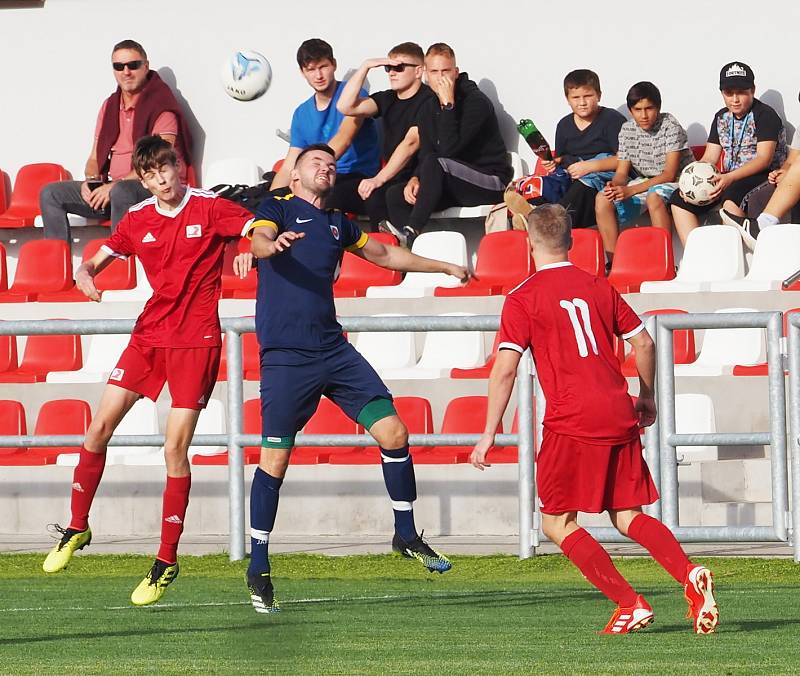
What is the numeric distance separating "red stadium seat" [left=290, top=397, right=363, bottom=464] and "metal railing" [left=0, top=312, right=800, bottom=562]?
120 centimetres

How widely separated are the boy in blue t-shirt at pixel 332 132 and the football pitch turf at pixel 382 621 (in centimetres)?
426

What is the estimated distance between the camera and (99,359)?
12.6 meters

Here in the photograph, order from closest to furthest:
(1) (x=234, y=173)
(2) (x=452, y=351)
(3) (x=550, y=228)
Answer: (3) (x=550, y=228) < (2) (x=452, y=351) < (1) (x=234, y=173)

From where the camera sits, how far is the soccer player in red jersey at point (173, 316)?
7980 mm

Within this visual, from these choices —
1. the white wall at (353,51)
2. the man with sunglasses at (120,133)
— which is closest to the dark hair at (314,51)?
the man with sunglasses at (120,133)

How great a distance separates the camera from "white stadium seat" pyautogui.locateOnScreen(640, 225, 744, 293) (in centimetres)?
1180

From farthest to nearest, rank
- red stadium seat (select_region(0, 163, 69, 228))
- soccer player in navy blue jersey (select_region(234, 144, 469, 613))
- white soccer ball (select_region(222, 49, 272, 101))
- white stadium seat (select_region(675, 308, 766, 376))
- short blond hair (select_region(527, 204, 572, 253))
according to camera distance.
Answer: white soccer ball (select_region(222, 49, 272, 101)) < red stadium seat (select_region(0, 163, 69, 228)) < white stadium seat (select_region(675, 308, 766, 376)) < soccer player in navy blue jersey (select_region(234, 144, 469, 613)) < short blond hair (select_region(527, 204, 572, 253))

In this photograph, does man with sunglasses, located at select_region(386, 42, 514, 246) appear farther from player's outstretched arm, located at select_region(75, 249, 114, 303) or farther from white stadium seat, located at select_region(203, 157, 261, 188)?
player's outstretched arm, located at select_region(75, 249, 114, 303)

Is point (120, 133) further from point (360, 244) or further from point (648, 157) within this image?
point (360, 244)

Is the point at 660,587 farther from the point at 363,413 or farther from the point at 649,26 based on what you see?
the point at 649,26

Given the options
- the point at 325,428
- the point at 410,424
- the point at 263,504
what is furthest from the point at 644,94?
the point at 263,504

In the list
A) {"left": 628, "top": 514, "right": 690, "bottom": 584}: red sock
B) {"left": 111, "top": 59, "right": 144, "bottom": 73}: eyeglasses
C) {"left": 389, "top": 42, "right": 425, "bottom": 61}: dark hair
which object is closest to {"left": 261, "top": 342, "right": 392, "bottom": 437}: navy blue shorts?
{"left": 628, "top": 514, "right": 690, "bottom": 584}: red sock

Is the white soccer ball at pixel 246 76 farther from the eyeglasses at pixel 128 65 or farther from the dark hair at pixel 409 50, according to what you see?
the dark hair at pixel 409 50

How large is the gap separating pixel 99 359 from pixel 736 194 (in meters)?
4.93
